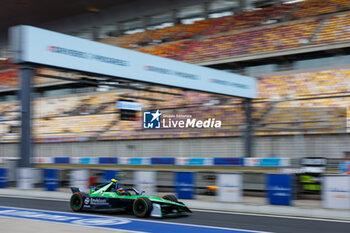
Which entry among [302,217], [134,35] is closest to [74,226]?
[302,217]

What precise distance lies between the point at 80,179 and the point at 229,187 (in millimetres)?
5516

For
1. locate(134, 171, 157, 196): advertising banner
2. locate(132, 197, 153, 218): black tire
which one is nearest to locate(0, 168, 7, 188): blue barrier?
locate(134, 171, 157, 196): advertising banner

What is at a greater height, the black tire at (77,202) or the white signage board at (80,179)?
the white signage board at (80,179)

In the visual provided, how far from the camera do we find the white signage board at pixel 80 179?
13.7m

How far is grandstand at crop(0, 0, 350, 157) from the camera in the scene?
1658cm

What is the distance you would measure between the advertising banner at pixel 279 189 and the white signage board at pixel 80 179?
629 cm

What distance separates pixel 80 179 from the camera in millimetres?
13828

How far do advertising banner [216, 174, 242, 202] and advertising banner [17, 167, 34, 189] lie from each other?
653cm

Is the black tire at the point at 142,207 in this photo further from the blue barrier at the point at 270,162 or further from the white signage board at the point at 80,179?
the blue barrier at the point at 270,162

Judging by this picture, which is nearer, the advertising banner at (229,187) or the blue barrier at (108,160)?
the advertising banner at (229,187)

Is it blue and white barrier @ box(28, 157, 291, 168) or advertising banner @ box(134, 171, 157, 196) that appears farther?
blue and white barrier @ box(28, 157, 291, 168)

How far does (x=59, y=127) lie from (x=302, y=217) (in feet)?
63.6

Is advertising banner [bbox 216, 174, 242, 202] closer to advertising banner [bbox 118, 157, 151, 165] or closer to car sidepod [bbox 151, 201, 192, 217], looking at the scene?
car sidepod [bbox 151, 201, 192, 217]

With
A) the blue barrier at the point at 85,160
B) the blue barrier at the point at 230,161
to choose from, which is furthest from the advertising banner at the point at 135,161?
the blue barrier at the point at 230,161
